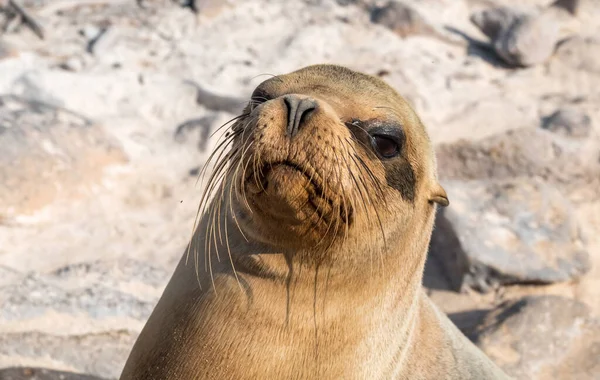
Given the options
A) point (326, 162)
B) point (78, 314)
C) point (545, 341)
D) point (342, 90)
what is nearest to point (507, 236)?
point (545, 341)

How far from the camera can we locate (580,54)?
8180 mm

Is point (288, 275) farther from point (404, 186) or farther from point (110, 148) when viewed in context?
point (110, 148)

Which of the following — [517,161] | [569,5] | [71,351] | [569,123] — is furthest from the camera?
[569,5]

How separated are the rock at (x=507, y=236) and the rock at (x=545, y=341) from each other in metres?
0.69

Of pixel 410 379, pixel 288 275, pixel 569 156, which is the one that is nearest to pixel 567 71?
pixel 569 156

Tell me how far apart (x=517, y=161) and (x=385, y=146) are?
4.06m

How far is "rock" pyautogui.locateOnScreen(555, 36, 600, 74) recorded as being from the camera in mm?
8047

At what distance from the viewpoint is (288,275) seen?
8.71 ft

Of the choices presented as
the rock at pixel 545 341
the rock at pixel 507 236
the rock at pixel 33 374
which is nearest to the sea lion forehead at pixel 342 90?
the rock at pixel 33 374

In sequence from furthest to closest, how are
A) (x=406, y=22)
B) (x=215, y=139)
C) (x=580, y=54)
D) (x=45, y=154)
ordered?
1. (x=406, y=22)
2. (x=580, y=54)
3. (x=215, y=139)
4. (x=45, y=154)

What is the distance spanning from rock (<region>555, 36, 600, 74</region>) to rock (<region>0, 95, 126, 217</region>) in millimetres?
4698

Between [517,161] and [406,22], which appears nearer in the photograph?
[517,161]

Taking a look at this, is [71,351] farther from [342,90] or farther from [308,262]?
[342,90]

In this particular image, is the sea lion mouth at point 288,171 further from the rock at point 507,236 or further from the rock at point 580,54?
the rock at point 580,54
